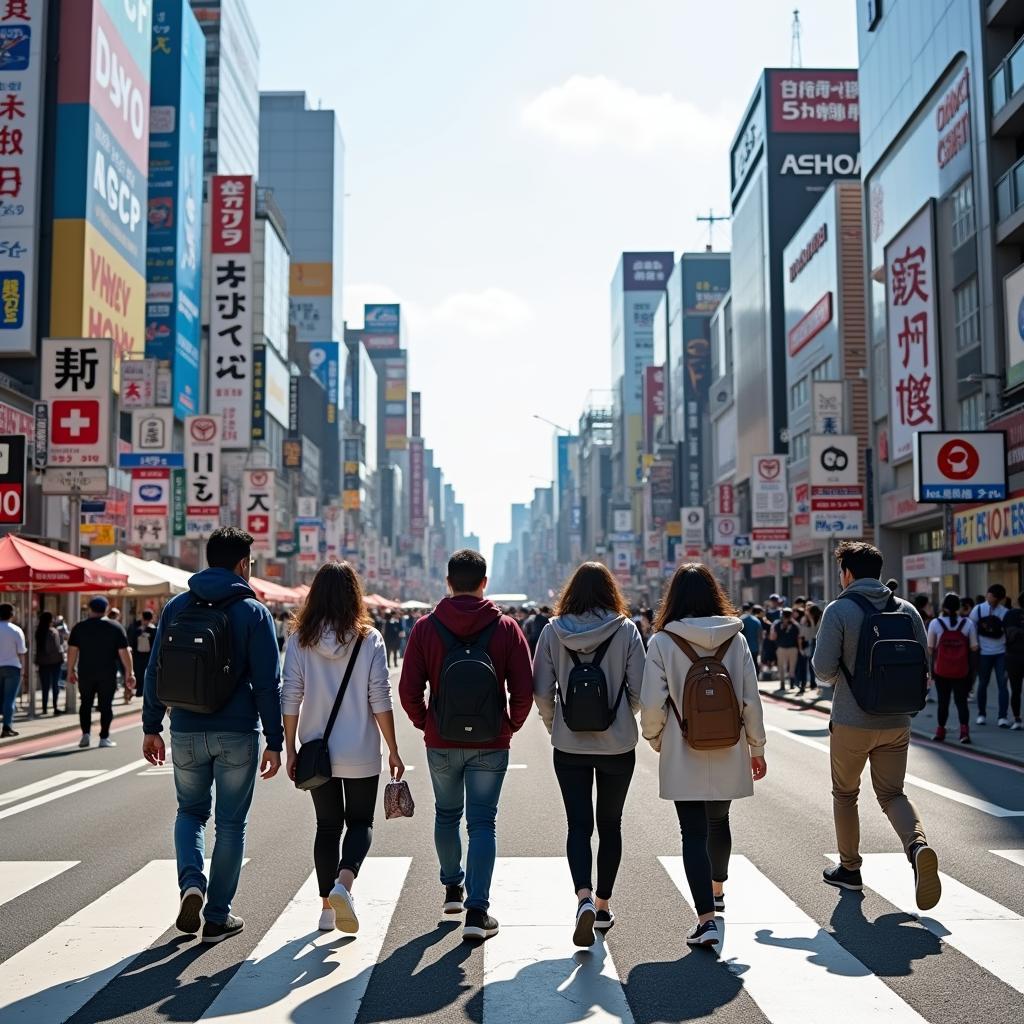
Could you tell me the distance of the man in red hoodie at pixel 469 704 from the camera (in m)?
6.02

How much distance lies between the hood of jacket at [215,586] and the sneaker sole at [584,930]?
2.18m

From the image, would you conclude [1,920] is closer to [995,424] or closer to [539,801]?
[539,801]

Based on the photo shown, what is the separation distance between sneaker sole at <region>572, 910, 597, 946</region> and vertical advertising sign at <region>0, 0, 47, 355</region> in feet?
118

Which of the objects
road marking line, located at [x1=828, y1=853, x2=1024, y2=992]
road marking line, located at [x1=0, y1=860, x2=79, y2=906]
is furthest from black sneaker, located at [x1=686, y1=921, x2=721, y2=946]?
road marking line, located at [x1=0, y1=860, x2=79, y2=906]

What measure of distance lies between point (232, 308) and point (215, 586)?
40086 millimetres

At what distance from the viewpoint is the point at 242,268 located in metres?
44.7

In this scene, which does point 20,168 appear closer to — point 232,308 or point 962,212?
point 232,308

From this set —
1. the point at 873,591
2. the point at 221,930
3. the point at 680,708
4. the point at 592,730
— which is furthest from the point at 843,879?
the point at 221,930

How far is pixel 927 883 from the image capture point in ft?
20.9

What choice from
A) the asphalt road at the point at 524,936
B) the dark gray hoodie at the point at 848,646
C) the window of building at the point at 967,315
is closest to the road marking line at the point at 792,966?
the asphalt road at the point at 524,936

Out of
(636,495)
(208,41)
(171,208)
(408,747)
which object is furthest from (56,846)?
(636,495)

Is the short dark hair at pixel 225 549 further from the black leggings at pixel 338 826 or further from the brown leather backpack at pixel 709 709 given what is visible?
the brown leather backpack at pixel 709 709

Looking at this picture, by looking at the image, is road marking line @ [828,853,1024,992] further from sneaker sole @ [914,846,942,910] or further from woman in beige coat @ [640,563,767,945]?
woman in beige coat @ [640,563,767,945]

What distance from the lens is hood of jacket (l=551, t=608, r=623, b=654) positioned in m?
6.12
